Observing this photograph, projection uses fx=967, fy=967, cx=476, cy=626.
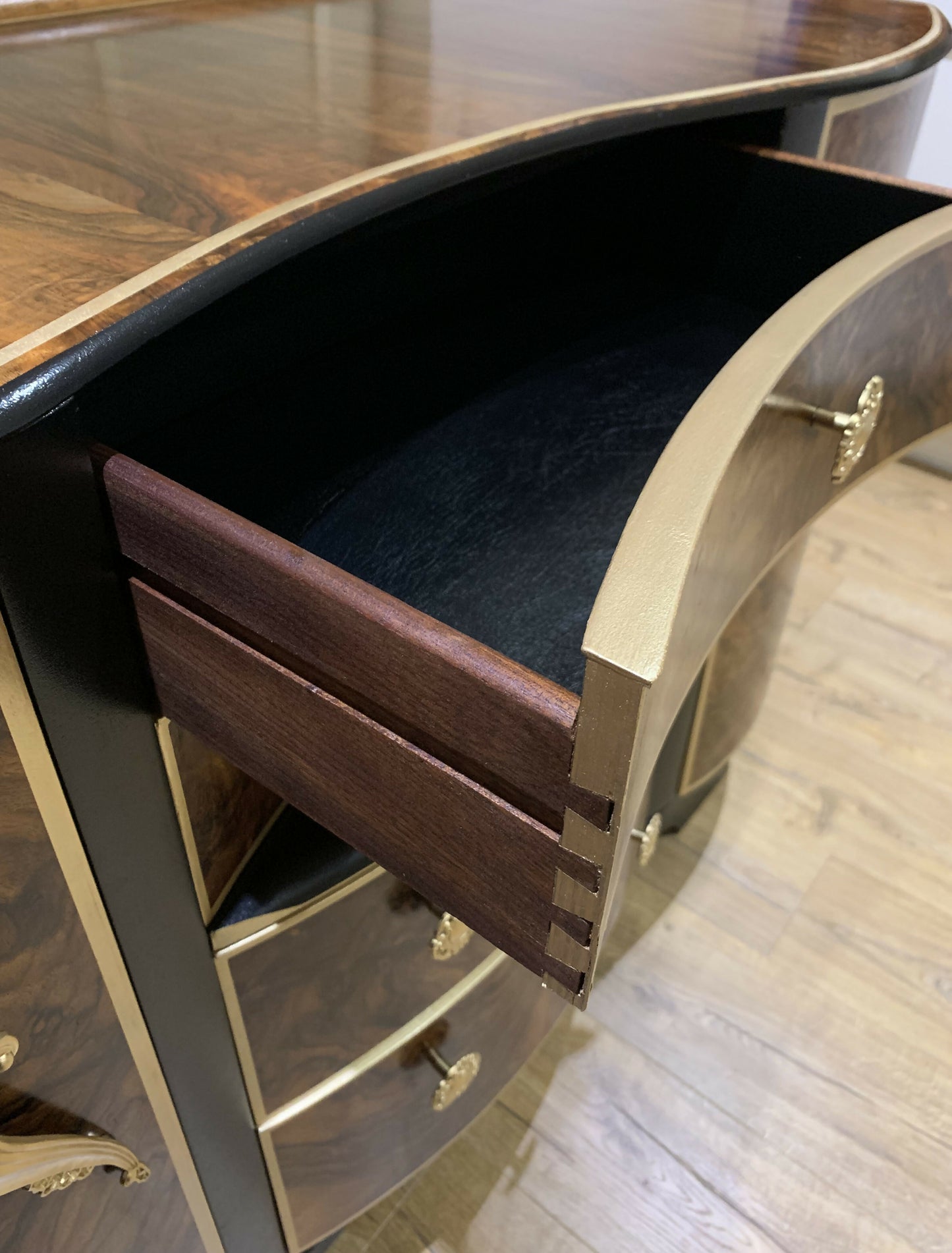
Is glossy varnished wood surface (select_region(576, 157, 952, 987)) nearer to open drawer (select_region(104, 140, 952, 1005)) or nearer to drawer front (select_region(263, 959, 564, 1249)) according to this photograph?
open drawer (select_region(104, 140, 952, 1005))

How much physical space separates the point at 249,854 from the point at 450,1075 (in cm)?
26

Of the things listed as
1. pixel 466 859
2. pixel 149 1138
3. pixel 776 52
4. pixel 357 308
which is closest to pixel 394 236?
pixel 357 308

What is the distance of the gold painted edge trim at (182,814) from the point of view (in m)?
0.43

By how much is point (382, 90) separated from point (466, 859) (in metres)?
0.39

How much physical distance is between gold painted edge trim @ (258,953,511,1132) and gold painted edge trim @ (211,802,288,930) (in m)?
0.18

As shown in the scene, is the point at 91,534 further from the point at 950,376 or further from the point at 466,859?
the point at 950,376

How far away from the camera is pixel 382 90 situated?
49 cm

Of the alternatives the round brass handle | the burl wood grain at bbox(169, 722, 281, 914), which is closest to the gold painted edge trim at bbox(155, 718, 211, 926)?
the burl wood grain at bbox(169, 722, 281, 914)

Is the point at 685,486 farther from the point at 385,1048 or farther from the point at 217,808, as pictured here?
the point at 385,1048

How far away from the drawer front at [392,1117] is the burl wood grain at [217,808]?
208 millimetres

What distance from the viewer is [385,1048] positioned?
63 centimetres

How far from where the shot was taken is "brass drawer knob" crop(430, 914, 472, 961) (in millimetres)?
592

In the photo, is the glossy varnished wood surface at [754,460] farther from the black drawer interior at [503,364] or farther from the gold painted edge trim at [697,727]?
the gold painted edge trim at [697,727]

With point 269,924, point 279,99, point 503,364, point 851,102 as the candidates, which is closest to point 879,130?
point 851,102
